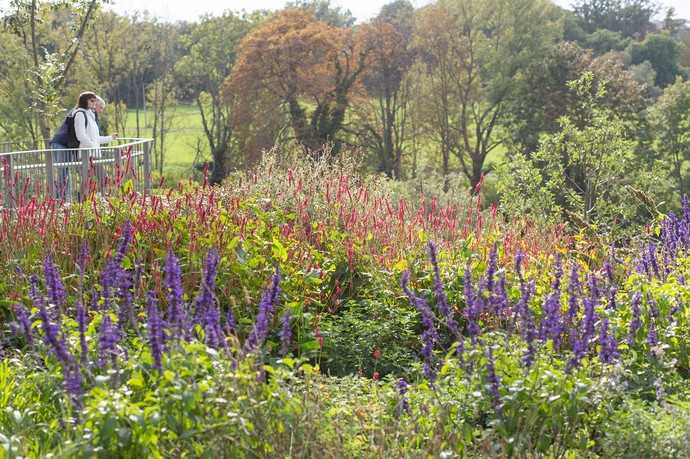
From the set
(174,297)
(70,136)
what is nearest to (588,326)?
(174,297)

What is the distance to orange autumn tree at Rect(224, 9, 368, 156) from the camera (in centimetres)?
3391

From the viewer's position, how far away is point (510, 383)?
13.3 ft

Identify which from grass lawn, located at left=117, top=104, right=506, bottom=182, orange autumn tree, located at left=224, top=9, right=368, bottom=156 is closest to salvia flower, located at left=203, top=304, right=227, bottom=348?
orange autumn tree, located at left=224, top=9, right=368, bottom=156

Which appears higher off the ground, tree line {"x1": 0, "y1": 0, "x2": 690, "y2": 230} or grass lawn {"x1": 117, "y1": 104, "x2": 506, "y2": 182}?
tree line {"x1": 0, "y1": 0, "x2": 690, "y2": 230}

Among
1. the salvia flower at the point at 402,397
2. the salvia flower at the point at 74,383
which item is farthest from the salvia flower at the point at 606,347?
the salvia flower at the point at 74,383

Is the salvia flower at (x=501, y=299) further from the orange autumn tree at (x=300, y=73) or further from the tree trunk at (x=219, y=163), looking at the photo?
the tree trunk at (x=219, y=163)

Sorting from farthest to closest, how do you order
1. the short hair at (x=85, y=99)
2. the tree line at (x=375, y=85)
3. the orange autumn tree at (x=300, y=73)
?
the tree line at (x=375, y=85) < the orange autumn tree at (x=300, y=73) < the short hair at (x=85, y=99)

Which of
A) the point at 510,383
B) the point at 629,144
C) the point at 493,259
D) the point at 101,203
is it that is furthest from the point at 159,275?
the point at 629,144

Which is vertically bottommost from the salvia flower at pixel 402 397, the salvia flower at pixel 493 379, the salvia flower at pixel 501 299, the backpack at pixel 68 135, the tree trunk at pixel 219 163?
the tree trunk at pixel 219 163

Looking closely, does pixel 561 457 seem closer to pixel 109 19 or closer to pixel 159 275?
pixel 159 275

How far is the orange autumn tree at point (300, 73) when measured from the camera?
3391 cm

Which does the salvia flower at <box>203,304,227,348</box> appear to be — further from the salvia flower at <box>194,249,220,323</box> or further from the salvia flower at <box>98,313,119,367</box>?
the salvia flower at <box>98,313,119,367</box>

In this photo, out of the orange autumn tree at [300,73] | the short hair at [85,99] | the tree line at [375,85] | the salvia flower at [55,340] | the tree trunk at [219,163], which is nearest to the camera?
the salvia flower at [55,340]

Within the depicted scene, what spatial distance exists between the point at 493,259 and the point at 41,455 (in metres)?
2.44
